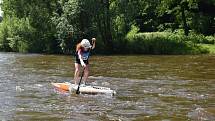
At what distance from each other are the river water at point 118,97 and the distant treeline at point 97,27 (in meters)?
20.7

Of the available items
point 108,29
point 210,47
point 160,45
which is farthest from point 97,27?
point 210,47

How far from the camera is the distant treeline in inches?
2151

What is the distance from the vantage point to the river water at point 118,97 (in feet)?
55.1

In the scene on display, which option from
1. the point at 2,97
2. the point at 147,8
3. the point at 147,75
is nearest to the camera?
the point at 2,97

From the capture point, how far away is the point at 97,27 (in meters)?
56.6

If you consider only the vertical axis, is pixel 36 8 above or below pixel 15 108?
above

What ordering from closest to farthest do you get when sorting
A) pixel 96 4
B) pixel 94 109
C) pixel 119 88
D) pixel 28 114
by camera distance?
1. pixel 28 114
2. pixel 94 109
3. pixel 119 88
4. pixel 96 4

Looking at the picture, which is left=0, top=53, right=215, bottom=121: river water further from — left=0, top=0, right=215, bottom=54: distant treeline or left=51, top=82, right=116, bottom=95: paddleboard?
left=0, top=0, right=215, bottom=54: distant treeline

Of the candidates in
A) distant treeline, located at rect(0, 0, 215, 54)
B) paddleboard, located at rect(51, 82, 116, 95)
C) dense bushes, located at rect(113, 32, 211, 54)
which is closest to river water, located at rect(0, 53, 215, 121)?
paddleboard, located at rect(51, 82, 116, 95)

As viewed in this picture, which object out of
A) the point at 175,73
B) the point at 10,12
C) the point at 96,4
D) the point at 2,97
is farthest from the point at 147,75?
the point at 10,12

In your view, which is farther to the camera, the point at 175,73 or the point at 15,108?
the point at 175,73

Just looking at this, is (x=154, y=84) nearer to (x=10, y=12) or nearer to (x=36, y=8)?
(x=36, y=8)

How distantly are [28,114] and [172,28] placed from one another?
55626mm

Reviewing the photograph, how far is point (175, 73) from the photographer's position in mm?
32250
